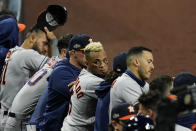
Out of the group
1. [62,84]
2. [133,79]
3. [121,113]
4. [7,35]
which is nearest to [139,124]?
[121,113]

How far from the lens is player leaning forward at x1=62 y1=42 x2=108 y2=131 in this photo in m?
3.84

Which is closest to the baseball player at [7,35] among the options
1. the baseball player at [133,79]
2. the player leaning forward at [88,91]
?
the player leaning forward at [88,91]

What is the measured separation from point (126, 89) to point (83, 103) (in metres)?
0.57

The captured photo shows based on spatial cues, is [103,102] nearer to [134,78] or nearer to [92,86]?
[92,86]

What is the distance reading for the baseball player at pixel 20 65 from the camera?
474 cm

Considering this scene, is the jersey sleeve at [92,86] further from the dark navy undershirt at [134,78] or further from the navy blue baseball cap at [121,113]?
the navy blue baseball cap at [121,113]

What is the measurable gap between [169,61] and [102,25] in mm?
1445

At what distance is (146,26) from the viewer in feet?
22.0

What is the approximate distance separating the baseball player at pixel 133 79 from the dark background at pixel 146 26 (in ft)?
8.78


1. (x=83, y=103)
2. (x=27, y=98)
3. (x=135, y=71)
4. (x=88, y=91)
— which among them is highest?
(x=135, y=71)

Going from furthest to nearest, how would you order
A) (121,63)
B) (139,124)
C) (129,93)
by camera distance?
(121,63)
(129,93)
(139,124)

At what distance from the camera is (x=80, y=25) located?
25.4ft

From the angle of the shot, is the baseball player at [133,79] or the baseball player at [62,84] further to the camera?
the baseball player at [62,84]

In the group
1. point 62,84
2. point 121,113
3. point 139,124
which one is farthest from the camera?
point 62,84
